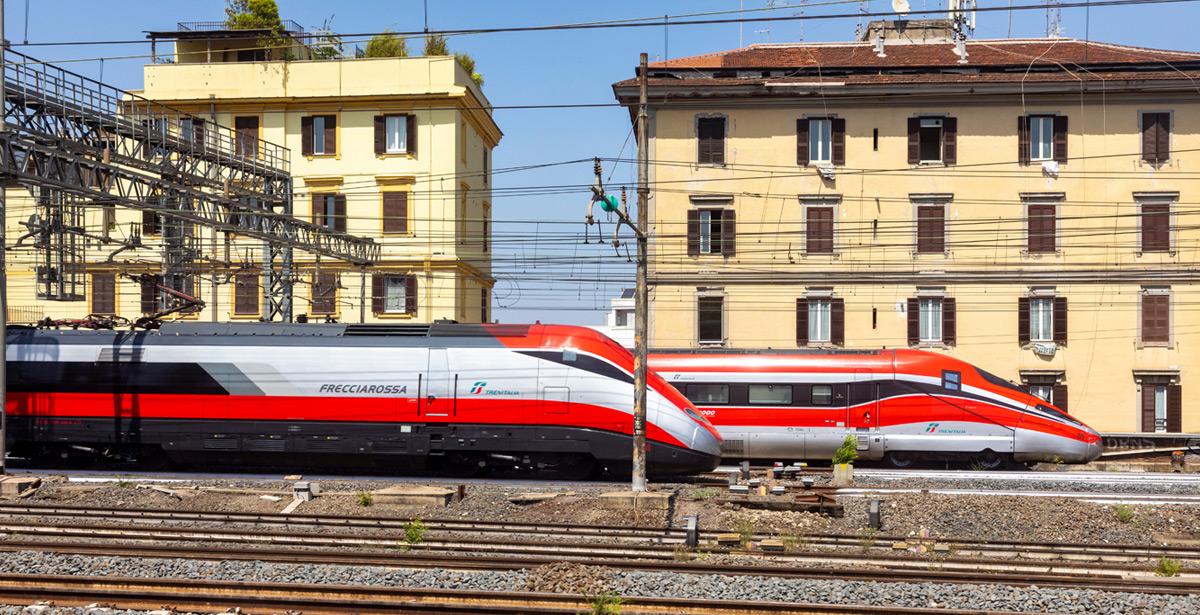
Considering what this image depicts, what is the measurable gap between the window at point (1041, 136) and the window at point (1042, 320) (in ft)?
16.4

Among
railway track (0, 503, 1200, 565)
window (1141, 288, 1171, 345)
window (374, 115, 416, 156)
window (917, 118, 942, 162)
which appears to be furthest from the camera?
window (374, 115, 416, 156)

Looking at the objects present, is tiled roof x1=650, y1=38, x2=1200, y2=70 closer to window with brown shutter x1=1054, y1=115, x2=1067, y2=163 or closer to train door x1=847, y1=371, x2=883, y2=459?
window with brown shutter x1=1054, y1=115, x2=1067, y2=163

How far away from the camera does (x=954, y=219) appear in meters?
39.9

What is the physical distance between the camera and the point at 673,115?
133ft

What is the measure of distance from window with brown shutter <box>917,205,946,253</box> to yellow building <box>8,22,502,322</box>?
52.4 ft

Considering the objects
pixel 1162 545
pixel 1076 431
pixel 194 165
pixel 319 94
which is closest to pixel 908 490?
pixel 1162 545

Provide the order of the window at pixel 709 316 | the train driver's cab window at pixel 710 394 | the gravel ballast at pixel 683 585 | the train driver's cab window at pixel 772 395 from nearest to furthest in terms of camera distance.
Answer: the gravel ballast at pixel 683 585 < the train driver's cab window at pixel 772 395 < the train driver's cab window at pixel 710 394 < the window at pixel 709 316

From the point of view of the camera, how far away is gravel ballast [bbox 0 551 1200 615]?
43.8 ft

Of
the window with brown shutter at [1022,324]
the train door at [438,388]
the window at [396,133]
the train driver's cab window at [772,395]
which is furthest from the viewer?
the window at [396,133]

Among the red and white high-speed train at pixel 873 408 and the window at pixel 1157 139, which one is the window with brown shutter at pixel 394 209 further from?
the window at pixel 1157 139

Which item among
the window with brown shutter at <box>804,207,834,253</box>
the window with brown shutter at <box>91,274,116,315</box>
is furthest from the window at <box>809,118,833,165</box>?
the window with brown shutter at <box>91,274,116,315</box>

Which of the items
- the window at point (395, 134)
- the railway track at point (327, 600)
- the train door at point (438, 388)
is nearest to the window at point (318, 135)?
the window at point (395, 134)

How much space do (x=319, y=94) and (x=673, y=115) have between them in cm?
1334

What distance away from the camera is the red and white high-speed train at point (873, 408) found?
28500 mm
